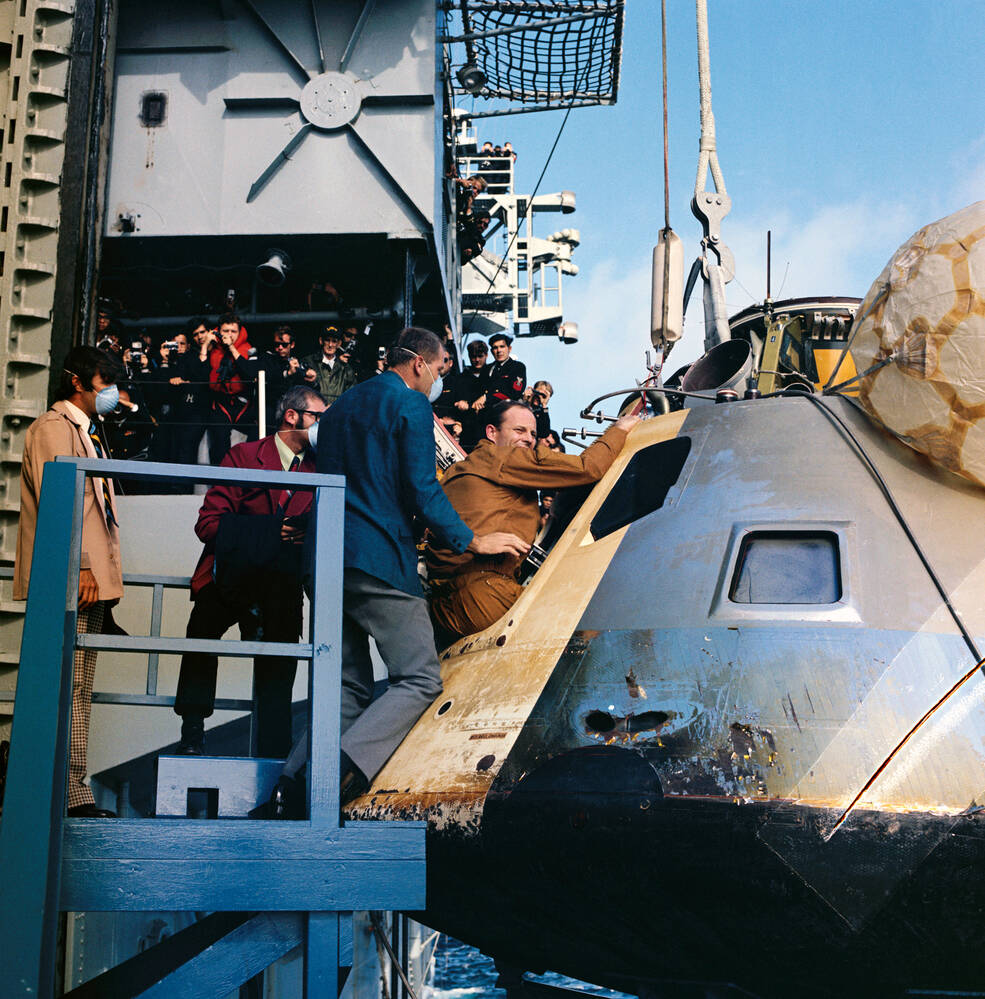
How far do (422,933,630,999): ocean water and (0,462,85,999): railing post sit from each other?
15545 mm

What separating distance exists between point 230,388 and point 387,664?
6.23 metres

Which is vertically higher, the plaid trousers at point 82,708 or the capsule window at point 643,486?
the capsule window at point 643,486

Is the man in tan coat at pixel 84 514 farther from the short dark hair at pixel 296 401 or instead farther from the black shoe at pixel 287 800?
the short dark hair at pixel 296 401

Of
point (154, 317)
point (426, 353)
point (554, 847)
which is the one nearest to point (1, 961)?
point (554, 847)

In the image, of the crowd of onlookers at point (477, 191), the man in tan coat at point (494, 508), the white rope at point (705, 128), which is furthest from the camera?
the crowd of onlookers at point (477, 191)

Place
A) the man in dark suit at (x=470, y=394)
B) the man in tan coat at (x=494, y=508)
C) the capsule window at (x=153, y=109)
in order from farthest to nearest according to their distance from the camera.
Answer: the capsule window at (x=153, y=109) → the man in dark suit at (x=470, y=394) → the man in tan coat at (x=494, y=508)

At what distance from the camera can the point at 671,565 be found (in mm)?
3742

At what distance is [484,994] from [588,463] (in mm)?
18460

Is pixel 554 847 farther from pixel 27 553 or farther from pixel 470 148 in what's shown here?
pixel 470 148

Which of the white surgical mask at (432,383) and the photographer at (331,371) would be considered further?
the photographer at (331,371)

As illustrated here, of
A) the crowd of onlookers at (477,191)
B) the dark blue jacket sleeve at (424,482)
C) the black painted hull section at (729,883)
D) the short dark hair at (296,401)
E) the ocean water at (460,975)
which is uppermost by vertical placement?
the crowd of onlookers at (477,191)

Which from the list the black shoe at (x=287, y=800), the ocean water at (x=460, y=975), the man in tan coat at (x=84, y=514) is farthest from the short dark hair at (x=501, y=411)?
the ocean water at (x=460, y=975)

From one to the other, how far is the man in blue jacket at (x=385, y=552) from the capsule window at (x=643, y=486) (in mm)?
436

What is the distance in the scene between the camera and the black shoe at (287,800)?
356 centimetres
